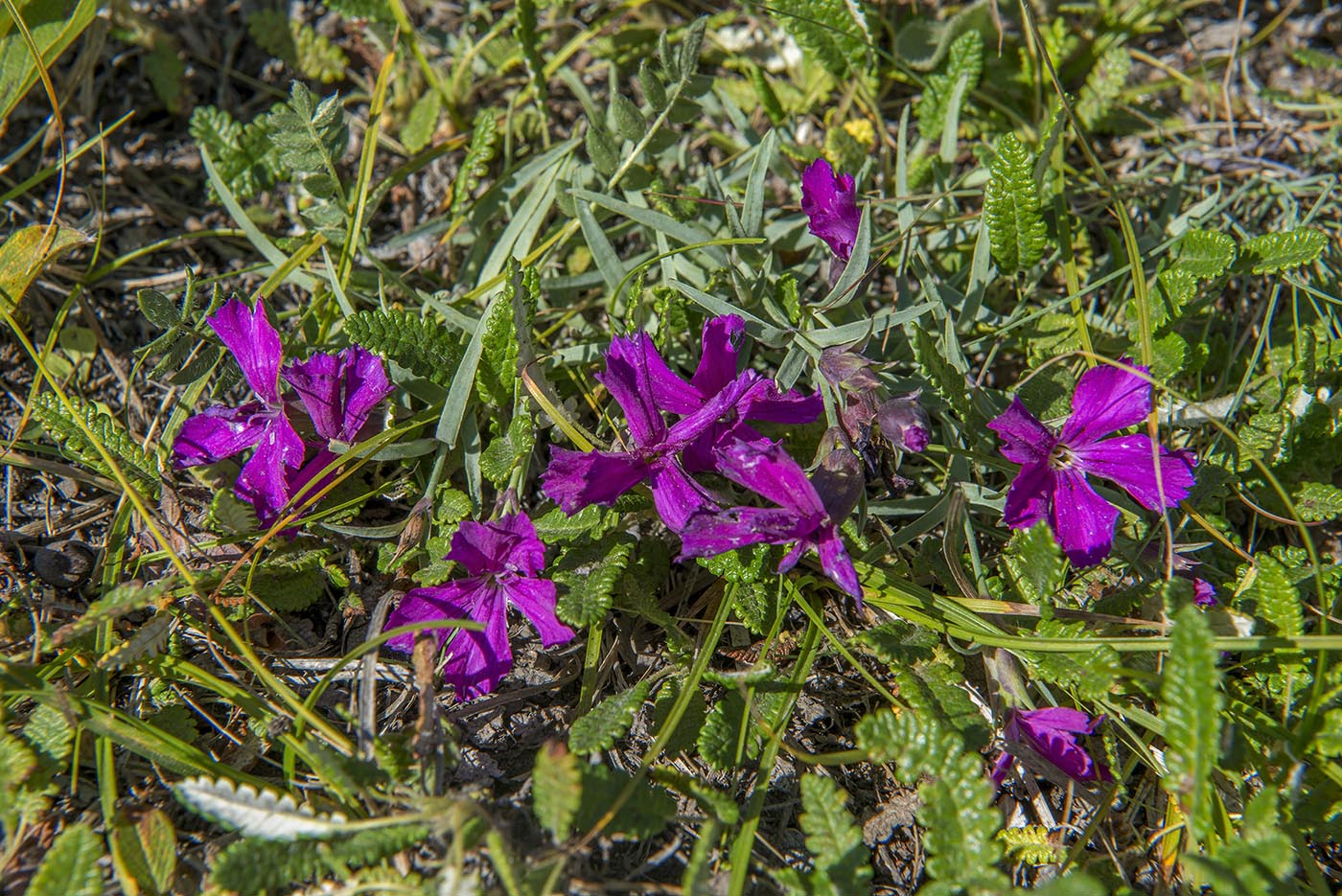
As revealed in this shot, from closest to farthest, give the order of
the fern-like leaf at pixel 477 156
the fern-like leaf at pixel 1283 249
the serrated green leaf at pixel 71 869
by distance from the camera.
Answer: the serrated green leaf at pixel 71 869, the fern-like leaf at pixel 1283 249, the fern-like leaf at pixel 477 156

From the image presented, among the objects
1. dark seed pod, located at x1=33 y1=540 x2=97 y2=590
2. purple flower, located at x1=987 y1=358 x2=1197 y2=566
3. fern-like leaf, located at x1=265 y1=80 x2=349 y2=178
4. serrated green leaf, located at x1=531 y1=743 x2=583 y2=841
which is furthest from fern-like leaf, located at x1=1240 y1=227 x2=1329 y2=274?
dark seed pod, located at x1=33 y1=540 x2=97 y2=590

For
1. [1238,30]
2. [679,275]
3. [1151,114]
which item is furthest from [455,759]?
[1238,30]

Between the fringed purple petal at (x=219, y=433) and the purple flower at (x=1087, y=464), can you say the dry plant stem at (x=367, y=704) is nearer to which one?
the fringed purple petal at (x=219, y=433)

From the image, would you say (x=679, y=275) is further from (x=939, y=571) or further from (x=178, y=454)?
(x=178, y=454)


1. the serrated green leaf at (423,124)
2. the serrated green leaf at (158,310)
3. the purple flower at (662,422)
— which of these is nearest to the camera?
the purple flower at (662,422)

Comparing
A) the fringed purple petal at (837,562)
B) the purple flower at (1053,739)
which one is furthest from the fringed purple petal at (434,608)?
the purple flower at (1053,739)

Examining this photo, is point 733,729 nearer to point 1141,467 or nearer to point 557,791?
point 557,791
